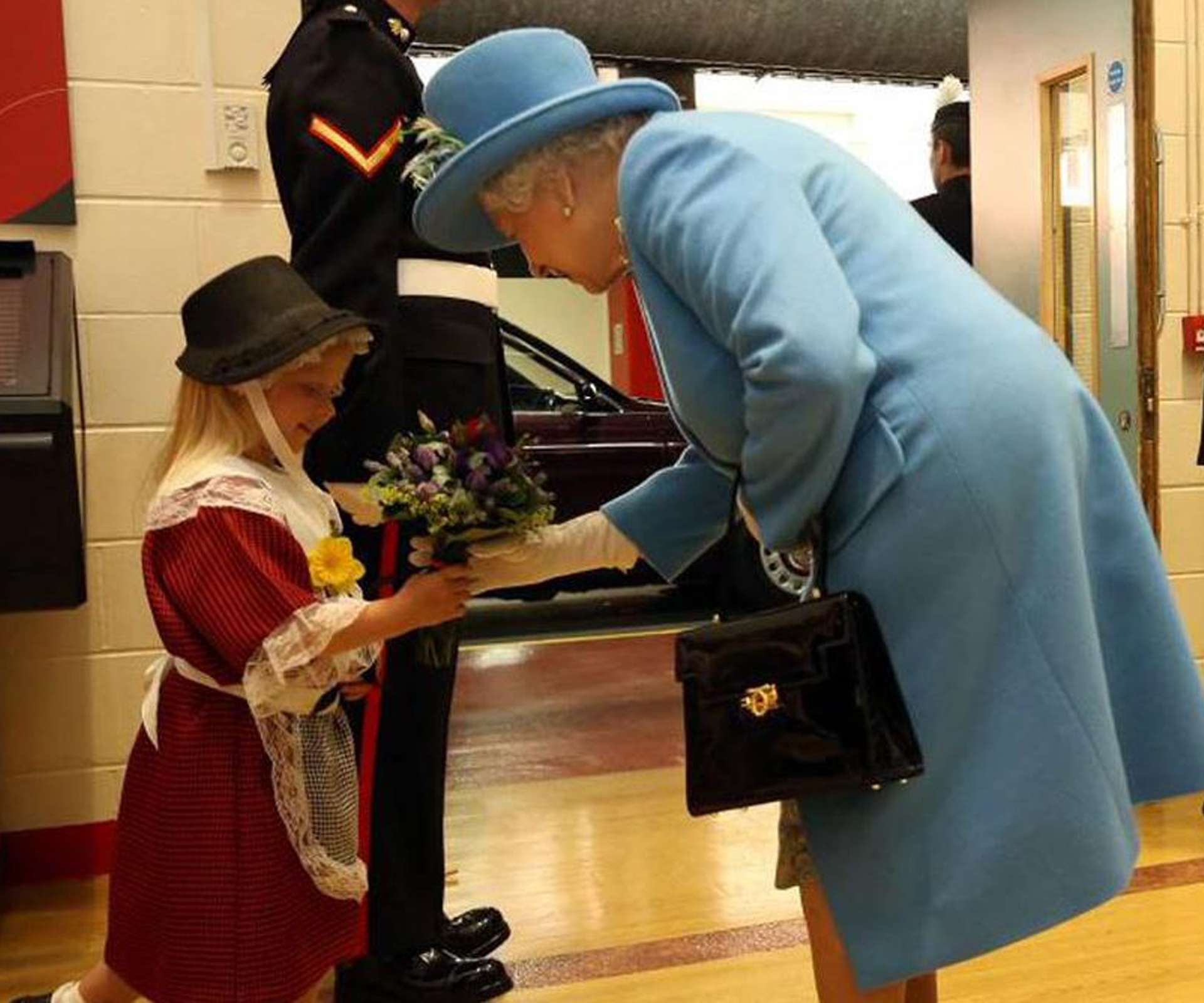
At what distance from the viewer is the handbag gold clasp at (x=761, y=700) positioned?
119 cm

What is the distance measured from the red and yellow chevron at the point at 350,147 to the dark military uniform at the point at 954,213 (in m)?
2.55

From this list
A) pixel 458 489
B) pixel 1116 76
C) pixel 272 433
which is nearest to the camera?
pixel 458 489

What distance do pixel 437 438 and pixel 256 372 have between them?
274 mm

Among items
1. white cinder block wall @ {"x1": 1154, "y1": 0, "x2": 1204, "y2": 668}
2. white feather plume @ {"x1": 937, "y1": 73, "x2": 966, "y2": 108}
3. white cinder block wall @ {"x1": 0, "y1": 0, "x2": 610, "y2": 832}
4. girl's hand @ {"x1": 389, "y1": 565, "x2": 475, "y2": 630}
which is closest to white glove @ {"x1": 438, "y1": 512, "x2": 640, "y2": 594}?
girl's hand @ {"x1": 389, "y1": 565, "x2": 475, "y2": 630}

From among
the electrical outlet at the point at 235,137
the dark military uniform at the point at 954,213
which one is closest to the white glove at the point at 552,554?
the electrical outlet at the point at 235,137

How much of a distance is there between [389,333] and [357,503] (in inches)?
12.6

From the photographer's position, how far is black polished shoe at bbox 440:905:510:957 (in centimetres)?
228

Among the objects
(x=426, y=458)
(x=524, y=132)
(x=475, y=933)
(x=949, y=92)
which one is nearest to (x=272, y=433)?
(x=426, y=458)

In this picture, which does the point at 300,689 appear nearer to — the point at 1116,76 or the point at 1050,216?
the point at 1116,76

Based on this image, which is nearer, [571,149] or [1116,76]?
[571,149]

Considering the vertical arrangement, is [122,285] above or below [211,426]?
above

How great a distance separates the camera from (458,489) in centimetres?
143

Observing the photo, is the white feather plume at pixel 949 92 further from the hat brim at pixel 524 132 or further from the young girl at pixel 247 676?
the hat brim at pixel 524 132

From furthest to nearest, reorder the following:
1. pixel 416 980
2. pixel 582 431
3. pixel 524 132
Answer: pixel 582 431 < pixel 416 980 < pixel 524 132
